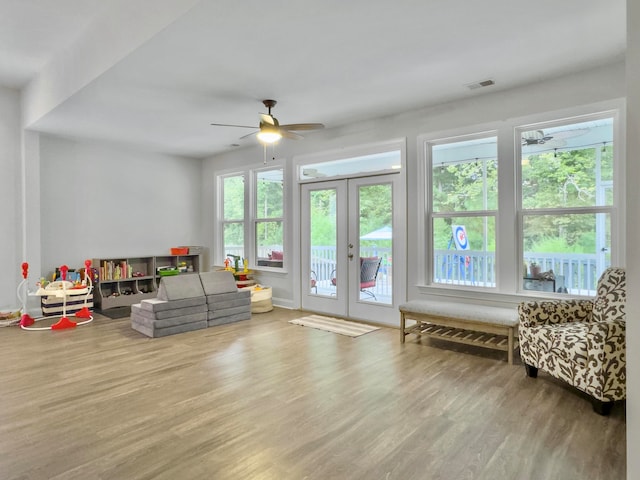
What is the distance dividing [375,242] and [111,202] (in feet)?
15.8

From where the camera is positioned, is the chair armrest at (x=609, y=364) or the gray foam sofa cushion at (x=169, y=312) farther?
the gray foam sofa cushion at (x=169, y=312)

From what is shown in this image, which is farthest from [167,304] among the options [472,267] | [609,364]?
[609,364]

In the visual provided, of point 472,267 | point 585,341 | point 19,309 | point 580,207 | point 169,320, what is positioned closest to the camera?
point 585,341

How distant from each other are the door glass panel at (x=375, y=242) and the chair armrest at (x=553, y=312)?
2.12 metres

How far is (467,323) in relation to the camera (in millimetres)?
3924

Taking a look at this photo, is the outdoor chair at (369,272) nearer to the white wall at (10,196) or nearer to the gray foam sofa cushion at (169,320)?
the gray foam sofa cushion at (169,320)

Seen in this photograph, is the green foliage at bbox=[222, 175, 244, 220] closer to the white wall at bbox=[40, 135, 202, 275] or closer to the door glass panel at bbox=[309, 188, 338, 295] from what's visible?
the white wall at bbox=[40, 135, 202, 275]

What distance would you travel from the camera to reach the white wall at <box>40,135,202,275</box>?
20.6ft

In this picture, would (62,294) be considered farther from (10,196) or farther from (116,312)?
(10,196)

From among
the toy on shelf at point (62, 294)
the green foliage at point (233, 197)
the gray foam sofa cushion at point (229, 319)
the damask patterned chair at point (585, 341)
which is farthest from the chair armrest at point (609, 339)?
the green foliage at point (233, 197)

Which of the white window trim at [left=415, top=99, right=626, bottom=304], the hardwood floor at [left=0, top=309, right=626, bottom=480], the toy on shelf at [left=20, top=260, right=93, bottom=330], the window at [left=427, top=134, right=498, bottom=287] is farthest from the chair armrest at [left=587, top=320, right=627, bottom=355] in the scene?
the toy on shelf at [left=20, top=260, right=93, bottom=330]

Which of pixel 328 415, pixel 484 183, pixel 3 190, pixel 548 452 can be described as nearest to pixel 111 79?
pixel 3 190

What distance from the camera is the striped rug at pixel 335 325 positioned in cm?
495

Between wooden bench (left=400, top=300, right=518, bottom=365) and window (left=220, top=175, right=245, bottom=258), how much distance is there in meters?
4.01
